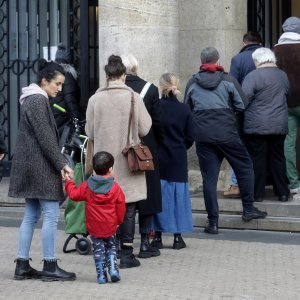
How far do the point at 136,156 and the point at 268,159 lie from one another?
9.76 feet

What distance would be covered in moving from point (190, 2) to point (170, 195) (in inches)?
131

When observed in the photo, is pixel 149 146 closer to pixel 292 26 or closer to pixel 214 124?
pixel 214 124

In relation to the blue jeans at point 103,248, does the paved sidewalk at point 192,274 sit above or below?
below

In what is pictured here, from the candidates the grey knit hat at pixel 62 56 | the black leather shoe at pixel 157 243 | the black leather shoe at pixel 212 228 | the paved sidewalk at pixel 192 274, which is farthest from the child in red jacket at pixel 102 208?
the grey knit hat at pixel 62 56

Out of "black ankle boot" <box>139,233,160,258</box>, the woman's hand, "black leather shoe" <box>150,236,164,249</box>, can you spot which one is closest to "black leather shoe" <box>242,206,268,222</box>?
"black leather shoe" <box>150,236,164,249</box>

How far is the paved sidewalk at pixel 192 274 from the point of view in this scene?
8.92 m

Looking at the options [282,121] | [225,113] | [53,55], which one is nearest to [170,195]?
[225,113]

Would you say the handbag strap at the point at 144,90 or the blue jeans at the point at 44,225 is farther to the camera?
the handbag strap at the point at 144,90

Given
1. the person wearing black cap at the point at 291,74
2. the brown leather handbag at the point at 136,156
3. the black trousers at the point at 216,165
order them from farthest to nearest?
1. the person wearing black cap at the point at 291,74
2. the black trousers at the point at 216,165
3. the brown leather handbag at the point at 136,156

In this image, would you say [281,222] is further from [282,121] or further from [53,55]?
[53,55]

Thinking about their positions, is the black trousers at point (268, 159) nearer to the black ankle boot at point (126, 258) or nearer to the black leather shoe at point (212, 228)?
the black leather shoe at point (212, 228)

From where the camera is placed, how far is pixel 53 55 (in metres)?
15.1

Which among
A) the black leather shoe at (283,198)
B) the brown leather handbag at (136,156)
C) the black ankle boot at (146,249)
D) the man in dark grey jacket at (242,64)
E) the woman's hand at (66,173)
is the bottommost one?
the black ankle boot at (146,249)

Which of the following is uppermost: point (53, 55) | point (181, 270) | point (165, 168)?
point (53, 55)
